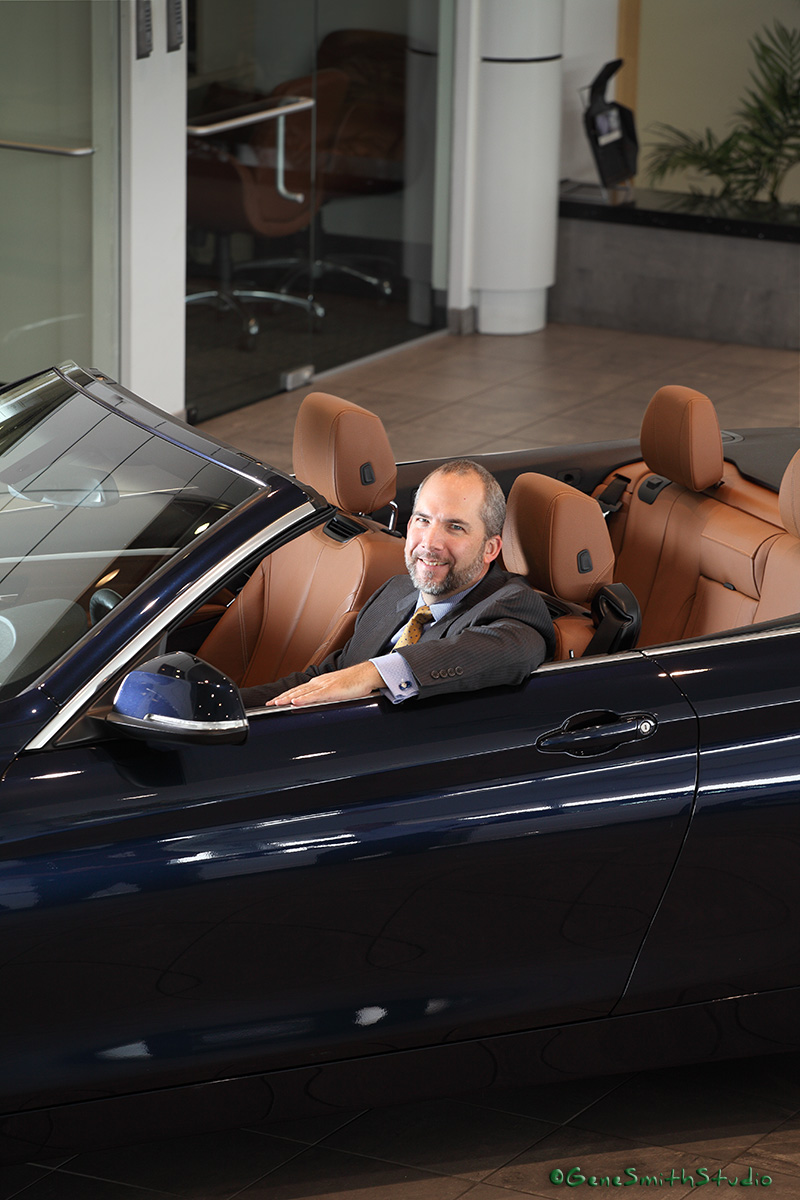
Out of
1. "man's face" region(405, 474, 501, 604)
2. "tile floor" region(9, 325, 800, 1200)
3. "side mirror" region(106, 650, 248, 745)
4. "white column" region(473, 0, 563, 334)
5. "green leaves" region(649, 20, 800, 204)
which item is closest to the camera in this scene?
"side mirror" region(106, 650, 248, 745)

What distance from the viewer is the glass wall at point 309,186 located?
7910 mm

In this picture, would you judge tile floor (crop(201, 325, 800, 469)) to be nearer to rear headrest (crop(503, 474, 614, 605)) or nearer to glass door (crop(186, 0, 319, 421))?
glass door (crop(186, 0, 319, 421))

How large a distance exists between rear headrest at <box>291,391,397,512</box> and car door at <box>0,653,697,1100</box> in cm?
99

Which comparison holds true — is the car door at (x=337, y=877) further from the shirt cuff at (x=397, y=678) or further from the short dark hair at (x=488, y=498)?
the short dark hair at (x=488, y=498)

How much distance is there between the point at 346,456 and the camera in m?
3.54

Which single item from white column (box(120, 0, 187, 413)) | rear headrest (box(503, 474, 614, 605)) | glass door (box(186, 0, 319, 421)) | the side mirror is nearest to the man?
rear headrest (box(503, 474, 614, 605))

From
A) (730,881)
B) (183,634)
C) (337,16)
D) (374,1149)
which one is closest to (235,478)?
(183,634)

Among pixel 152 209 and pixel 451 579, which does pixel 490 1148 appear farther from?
pixel 152 209

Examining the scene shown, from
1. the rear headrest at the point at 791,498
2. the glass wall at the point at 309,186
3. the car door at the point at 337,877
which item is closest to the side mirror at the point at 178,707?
the car door at the point at 337,877

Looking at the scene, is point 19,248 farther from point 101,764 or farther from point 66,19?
point 101,764

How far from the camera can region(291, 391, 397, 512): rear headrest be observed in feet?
11.6

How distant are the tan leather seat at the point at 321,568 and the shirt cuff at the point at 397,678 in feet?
2.46

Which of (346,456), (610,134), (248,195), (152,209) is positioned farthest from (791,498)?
(610,134)

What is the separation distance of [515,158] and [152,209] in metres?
3.01
